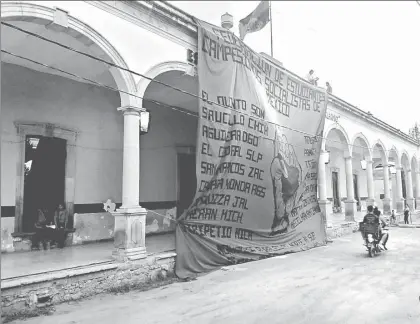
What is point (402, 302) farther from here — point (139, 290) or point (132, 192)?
point (132, 192)

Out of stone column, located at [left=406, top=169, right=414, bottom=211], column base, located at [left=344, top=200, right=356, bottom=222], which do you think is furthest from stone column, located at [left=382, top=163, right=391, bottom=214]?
column base, located at [left=344, top=200, right=356, bottom=222]

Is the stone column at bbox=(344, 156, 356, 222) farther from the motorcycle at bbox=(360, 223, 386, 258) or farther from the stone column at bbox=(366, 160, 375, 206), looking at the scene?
the motorcycle at bbox=(360, 223, 386, 258)

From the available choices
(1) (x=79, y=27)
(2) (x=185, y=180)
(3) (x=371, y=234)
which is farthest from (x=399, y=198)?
(1) (x=79, y=27)

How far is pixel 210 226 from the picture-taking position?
8125mm

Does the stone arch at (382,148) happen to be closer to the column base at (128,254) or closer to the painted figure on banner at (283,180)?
the painted figure on banner at (283,180)

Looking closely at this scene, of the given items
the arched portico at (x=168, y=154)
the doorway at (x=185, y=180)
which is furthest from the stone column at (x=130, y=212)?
the doorway at (x=185, y=180)

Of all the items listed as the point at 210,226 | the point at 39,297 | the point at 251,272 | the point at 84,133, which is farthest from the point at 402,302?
the point at 84,133

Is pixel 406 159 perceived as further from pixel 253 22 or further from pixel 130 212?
pixel 130 212

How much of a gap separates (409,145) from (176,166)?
18.9 metres

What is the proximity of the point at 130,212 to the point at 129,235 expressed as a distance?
1.47 ft

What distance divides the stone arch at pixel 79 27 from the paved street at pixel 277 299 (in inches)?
154

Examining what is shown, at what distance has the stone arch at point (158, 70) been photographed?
738cm

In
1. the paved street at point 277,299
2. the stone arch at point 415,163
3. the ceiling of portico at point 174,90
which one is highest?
the ceiling of portico at point 174,90

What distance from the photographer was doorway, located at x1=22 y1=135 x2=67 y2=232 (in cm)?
845
